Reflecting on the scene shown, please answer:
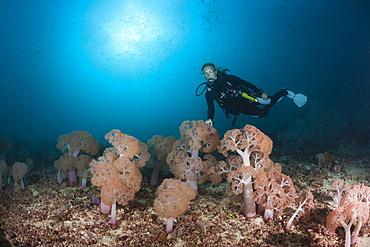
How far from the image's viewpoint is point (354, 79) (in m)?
15.5

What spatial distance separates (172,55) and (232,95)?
A: 984 cm

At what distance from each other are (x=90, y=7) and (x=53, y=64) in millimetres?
9055

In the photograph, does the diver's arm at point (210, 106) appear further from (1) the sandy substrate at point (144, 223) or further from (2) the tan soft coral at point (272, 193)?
(2) the tan soft coral at point (272, 193)

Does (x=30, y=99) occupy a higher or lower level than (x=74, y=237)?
A: higher

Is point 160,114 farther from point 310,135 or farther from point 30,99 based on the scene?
point 310,135

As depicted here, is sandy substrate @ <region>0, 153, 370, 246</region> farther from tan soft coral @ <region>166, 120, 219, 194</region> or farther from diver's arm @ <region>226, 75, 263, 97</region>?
diver's arm @ <region>226, 75, 263, 97</region>

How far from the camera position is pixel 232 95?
19.8 ft

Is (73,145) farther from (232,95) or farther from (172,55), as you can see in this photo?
(172,55)

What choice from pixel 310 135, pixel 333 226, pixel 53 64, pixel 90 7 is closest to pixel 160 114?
pixel 53 64

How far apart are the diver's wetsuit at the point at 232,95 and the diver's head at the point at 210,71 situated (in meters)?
0.12

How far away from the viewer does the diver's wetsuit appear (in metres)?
5.89

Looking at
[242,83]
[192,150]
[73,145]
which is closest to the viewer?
[192,150]

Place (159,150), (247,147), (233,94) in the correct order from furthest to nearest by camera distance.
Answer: (233,94), (159,150), (247,147)

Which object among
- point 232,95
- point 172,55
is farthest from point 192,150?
point 172,55
